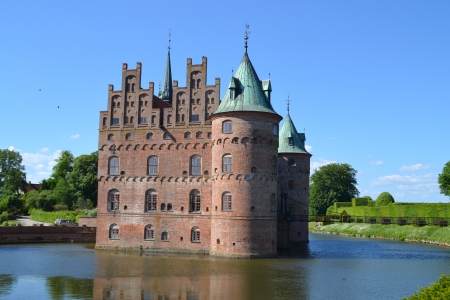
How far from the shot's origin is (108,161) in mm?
43469

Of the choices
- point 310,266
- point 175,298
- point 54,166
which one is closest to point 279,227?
point 310,266

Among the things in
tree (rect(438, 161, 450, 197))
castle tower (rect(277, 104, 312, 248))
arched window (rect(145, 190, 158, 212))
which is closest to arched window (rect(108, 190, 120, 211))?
arched window (rect(145, 190, 158, 212))

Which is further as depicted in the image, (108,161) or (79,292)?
(108,161)

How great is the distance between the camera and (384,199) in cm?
8181

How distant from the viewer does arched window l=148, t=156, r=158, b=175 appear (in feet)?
139

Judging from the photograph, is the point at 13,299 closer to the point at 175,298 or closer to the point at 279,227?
the point at 175,298

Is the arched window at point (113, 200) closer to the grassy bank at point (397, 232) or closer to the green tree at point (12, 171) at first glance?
the grassy bank at point (397, 232)

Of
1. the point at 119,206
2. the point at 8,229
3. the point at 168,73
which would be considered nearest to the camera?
the point at 119,206

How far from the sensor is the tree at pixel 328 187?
91.6 metres

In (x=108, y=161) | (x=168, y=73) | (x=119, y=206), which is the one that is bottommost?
(x=119, y=206)

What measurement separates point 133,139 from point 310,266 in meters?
19.2

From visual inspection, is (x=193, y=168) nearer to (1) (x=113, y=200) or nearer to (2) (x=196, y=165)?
(2) (x=196, y=165)

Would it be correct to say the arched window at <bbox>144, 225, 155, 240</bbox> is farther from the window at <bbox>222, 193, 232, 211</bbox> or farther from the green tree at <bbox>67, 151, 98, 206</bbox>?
the green tree at <bbox>67, 151, 98, 206</bbox>

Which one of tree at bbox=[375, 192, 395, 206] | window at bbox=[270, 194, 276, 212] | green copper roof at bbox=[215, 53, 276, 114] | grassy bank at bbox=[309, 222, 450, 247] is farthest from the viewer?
tree at bbox=[375, 192, 395, 206]
